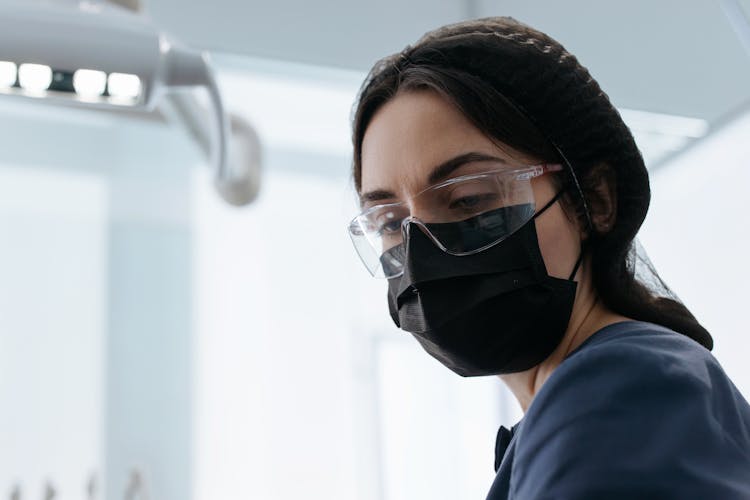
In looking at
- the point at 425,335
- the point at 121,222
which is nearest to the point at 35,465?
the point at 121,222

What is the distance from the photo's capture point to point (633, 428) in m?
0.67

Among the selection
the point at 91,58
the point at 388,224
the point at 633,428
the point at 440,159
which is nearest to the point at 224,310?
the point at 91,58

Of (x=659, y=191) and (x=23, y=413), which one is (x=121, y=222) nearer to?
(x=23, y=413)

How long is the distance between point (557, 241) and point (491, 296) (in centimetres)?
11

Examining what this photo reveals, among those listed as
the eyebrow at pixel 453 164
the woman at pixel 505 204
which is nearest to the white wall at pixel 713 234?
the woman at pixel 505 204

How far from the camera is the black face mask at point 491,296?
3.19ft

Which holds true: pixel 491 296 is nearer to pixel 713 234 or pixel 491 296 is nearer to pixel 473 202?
pixel 473 202

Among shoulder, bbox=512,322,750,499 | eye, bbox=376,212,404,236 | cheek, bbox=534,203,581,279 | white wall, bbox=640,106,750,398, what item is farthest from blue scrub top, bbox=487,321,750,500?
white wall, bbox=640,106,750,398

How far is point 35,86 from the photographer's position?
1.26 meters

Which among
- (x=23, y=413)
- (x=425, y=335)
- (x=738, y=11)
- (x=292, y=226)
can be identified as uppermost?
(x=738, y=11)

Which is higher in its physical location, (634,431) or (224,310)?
(634,431)

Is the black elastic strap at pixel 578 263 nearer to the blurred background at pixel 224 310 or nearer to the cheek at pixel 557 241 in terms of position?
the cheek at pixel 557 241

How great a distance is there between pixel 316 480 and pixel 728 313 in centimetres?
141

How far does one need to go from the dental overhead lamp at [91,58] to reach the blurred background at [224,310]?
2.19 feet
